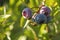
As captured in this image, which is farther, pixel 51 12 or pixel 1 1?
pixel 1 1

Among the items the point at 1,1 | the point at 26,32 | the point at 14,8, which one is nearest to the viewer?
the point at 26,32

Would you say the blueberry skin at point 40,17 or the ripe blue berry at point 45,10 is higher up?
the ripe blue berry at point 45,10

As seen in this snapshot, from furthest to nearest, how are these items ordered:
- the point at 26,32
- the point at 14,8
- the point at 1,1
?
the point at 1,1
the point at 14,8
the point at 26,32

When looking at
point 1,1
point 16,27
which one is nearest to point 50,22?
point 16,27

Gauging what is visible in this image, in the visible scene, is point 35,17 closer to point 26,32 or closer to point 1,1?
point 26,32

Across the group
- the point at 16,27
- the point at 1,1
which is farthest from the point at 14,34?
the point at 1,1

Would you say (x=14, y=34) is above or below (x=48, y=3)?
below

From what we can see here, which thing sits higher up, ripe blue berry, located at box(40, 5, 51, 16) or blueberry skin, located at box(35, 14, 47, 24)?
ripe blue berry, located at box(40, 5, 51, 16)

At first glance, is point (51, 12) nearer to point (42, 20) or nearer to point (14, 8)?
point (42, 20)
